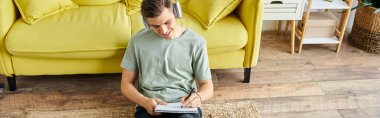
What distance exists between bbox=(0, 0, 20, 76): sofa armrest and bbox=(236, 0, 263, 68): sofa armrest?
1.21m

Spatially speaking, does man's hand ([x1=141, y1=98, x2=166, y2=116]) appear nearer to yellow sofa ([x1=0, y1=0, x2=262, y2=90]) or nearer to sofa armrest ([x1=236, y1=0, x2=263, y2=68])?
yellow sofa ([x1=0, y1=0, x2=262, y2=90])

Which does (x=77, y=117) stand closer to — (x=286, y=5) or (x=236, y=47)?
(x=236, y=47)

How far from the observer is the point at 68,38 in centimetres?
179

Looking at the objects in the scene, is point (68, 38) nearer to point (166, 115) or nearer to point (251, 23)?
point (166, 115)

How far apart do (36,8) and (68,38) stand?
0.27 meters

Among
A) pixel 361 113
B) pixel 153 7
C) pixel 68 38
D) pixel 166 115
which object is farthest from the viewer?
pixel 361 113

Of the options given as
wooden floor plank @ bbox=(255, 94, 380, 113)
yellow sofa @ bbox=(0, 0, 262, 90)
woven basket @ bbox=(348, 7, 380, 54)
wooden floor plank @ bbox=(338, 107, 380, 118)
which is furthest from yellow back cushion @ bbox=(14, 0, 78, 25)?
woven basket @ bbox=(348, 7, 380, 54)

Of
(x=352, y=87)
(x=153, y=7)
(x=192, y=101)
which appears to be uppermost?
(x=153, y=7)

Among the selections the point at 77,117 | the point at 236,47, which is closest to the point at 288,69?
the point at 236,47

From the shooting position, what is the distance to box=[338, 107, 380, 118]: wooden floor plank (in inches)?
74.0

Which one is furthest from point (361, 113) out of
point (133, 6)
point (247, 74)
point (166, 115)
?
point (133, 6)

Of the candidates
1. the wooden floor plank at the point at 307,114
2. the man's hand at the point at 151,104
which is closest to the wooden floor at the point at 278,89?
the wooden floor plank at the point at 307,114

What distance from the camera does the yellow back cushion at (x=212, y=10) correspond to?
187 cm

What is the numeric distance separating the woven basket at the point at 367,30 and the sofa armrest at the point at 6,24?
2180 millimetres
